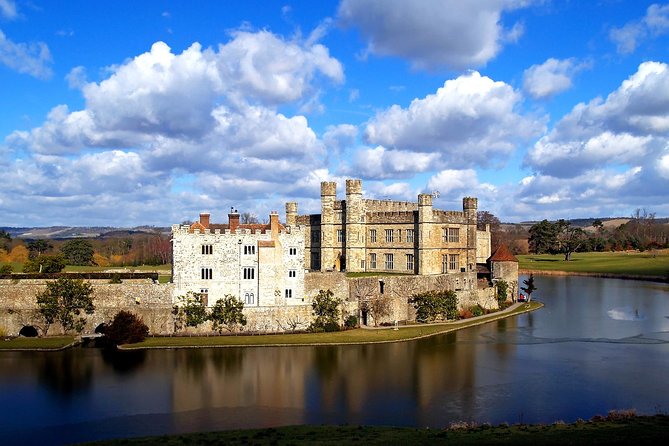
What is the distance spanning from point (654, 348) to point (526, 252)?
10474cm

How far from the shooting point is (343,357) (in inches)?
1531

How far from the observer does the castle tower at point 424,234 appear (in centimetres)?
5681

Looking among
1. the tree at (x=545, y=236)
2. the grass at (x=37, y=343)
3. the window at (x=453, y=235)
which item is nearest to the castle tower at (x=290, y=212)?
the window at (x=453, y=235)

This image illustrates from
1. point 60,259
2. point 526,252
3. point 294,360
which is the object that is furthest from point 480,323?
point 526,252

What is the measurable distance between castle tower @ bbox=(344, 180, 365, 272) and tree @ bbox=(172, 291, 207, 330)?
1824cm

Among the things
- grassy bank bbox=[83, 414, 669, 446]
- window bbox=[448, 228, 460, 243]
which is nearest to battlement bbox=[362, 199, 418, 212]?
window bbox=[448, 228, 460, 243]

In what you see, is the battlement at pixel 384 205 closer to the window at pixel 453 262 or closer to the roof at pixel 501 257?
the window at pixel 453 262

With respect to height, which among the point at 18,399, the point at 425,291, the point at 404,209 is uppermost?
the point at 404,209

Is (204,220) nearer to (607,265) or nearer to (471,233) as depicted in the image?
(471,233)

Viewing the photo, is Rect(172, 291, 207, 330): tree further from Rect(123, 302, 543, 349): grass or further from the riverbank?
the riverbank

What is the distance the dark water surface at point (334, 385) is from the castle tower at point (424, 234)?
35.2 feet

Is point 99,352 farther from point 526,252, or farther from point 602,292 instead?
point 526,252

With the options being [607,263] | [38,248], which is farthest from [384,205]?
[607,263]

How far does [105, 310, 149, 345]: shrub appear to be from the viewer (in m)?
41.8
